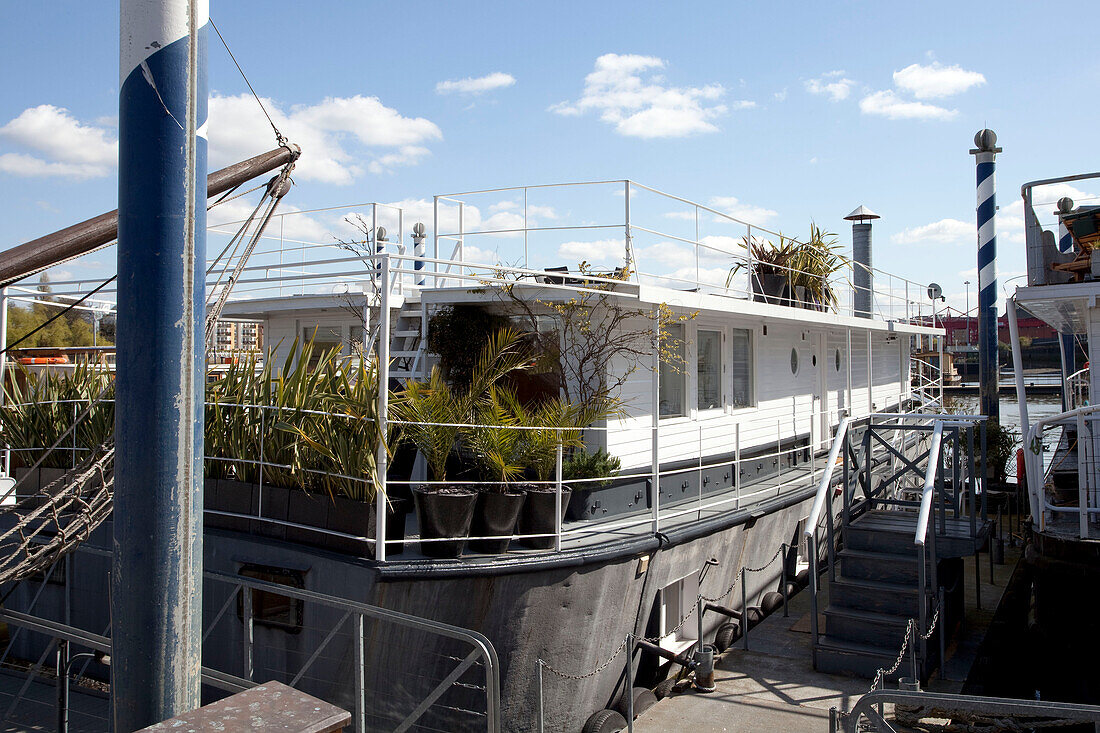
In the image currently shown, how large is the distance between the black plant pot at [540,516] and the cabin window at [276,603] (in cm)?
182

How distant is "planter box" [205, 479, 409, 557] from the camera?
6.10 m

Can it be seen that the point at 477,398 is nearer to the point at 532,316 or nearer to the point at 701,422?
the point at 532,316

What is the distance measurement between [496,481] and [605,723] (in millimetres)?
2204

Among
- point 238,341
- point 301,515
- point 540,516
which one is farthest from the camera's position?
point 238,341

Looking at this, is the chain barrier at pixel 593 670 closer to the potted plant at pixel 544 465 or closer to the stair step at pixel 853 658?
the potted plant at pixel 544 465

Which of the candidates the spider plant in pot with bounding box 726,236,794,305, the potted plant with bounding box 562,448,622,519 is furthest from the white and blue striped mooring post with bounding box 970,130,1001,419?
the potted plant with bounding box 562,448,622,519

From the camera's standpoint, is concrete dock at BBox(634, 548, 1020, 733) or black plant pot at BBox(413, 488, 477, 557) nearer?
black plant pot at BBox(413, 488, 477, 557)

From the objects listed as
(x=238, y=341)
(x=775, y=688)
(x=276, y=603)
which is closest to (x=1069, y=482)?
(x=775, y=688)

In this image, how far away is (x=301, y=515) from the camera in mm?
6441

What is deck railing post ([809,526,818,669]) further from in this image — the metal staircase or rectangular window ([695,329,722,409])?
rectangular window ([695,329,722,409])

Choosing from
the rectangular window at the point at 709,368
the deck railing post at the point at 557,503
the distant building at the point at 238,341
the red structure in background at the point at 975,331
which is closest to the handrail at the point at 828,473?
the rectangular window at the point at 709,368

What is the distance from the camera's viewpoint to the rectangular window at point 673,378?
904cm

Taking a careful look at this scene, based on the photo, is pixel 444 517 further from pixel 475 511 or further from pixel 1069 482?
pixel 1069 482

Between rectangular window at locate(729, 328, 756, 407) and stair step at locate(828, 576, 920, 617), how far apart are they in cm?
307
